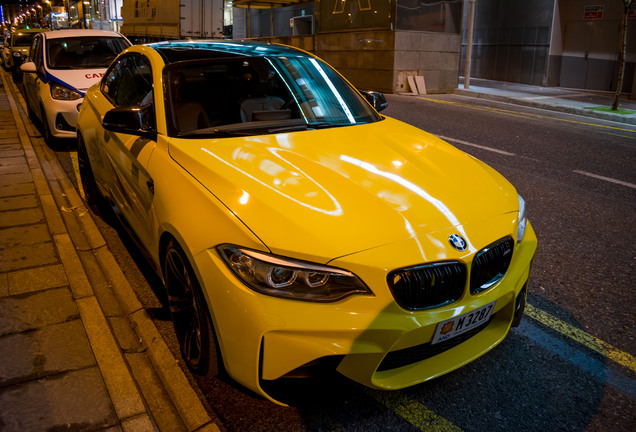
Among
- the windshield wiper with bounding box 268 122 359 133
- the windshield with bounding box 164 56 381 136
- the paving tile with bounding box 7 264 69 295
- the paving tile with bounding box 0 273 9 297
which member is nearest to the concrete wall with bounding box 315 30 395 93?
the windshield with bounding box 164 56 381 136

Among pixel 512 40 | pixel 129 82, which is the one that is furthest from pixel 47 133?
pixel 512 40

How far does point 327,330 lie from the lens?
2.06 meters

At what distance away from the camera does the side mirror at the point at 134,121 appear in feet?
10.6

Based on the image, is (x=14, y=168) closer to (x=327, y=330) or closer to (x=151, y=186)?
(x=151, y=186)

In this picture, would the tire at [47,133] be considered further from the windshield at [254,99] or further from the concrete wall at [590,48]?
the concrete wall at [590,48]

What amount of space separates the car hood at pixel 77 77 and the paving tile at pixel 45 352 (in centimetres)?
564

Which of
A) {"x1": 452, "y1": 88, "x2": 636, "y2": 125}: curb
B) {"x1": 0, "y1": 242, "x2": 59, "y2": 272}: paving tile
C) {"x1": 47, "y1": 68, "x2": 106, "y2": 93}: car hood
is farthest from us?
{"x1": 452, "y1": 88, "x2": 636, "y2": 125}: curb

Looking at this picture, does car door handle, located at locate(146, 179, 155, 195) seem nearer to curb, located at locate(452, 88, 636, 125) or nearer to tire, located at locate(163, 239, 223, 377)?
tire, located at locate(163, 239, 223, 377)

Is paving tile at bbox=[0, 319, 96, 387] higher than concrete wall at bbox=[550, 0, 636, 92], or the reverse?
concrete wall at bbox=[550, 0, 636, 92]

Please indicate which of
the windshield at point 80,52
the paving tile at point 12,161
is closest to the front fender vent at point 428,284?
the paving tile at point 12,161

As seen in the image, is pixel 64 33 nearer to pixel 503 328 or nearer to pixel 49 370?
pixel 49 370

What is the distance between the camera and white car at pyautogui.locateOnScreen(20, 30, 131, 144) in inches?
303

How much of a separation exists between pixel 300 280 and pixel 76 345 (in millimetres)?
1570

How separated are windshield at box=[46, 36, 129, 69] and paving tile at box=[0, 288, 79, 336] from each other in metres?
6.00
